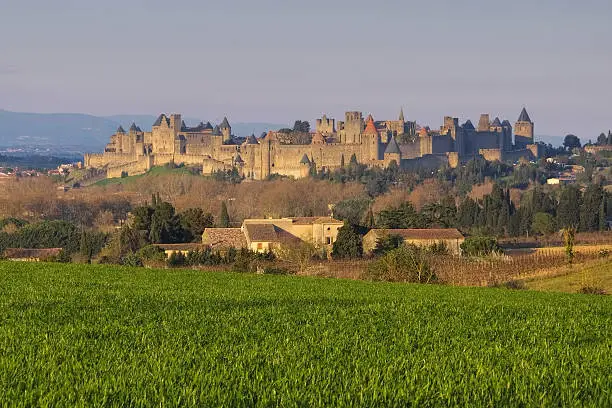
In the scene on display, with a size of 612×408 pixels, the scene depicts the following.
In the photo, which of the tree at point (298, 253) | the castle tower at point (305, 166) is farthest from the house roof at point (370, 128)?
the tree at point (298, 253)

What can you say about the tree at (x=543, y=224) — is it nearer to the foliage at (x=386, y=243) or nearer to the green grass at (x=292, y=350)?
the foliage at (x=386, y=243)

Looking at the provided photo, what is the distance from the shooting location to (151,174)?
101438 mm

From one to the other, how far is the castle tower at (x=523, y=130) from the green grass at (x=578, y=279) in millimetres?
100436

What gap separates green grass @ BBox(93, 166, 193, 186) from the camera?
10001cm

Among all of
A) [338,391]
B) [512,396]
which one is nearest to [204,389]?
[338,391]

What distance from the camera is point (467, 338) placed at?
963cm

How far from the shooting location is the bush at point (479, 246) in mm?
37881

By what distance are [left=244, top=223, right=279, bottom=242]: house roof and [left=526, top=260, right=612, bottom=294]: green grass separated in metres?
17.0

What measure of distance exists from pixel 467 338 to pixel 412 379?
2.68 m

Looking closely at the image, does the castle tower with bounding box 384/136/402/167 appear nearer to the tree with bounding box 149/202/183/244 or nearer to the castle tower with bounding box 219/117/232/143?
the castle tower with bounding box 219/117/232/143

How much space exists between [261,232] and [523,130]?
89.3 metres

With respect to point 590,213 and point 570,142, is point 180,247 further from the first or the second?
point 570,142

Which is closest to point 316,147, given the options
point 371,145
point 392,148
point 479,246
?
point 371,145

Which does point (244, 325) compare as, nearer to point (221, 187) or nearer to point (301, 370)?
point (301, 370)
